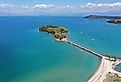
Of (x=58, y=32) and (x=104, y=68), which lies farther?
(x=58, y=32)

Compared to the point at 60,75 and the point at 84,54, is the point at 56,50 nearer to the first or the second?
the point at 84,54

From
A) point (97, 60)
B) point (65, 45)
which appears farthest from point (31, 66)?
point (65, 45)

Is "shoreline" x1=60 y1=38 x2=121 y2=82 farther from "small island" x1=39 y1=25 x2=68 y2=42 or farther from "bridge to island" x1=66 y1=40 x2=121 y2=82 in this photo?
"small island" x1=39 y1=25 x2=68 y2=42

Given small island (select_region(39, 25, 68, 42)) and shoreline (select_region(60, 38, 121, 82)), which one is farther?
small island (select_region(39, 25, 68, 42))

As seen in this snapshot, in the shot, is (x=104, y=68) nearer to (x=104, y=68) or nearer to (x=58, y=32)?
(x=104, y=68)

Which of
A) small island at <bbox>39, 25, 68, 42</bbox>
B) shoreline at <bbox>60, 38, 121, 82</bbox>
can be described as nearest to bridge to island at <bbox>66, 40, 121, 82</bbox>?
shoreline at <bbox>60, 38, 121, 82</bbox>

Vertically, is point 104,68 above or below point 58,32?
above

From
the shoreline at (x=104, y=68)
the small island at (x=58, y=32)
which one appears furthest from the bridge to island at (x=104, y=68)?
the small island at (x=58, y=32)

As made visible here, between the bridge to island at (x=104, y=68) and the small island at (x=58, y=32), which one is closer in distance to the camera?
the bridge to island at (x=104, y=68)

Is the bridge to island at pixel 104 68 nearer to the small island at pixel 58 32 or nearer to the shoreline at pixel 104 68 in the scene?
the shoreline at pixel 104 68

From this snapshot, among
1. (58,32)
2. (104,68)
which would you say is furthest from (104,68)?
(58,32)

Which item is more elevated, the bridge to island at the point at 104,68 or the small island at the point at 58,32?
the bridge to island at the point at 104,68
